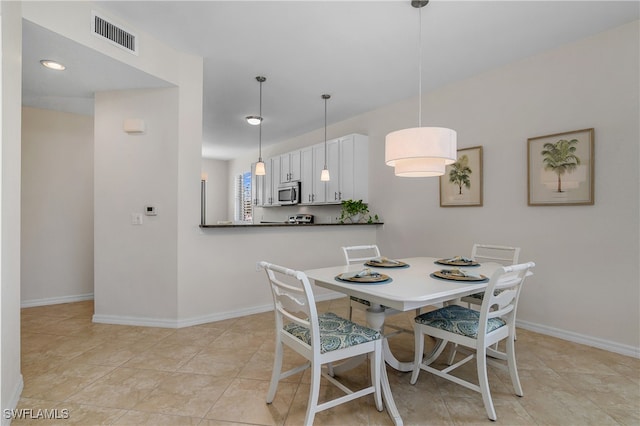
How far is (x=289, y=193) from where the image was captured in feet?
18.8

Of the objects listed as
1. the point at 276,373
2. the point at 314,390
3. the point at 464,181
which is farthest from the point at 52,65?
the point at 464,181

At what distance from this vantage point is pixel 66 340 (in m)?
2.76

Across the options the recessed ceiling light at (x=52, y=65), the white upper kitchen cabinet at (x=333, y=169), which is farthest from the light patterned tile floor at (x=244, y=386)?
the white upper kitchen cabinet at (x=333, y=169)

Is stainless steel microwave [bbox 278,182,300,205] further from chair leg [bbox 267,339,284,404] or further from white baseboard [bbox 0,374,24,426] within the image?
white baseboard [bbox 0,374,24,426]

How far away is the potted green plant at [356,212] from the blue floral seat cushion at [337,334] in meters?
2.70

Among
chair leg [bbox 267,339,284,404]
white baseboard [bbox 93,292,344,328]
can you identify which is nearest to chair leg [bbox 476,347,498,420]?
chair leg [bbox 267,339,284,404]

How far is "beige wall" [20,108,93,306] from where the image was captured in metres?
3.81

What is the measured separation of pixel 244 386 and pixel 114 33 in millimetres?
2742

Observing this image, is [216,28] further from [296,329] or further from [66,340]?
[66,340]

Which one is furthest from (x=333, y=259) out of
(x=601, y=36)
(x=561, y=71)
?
(x=601, y=36)

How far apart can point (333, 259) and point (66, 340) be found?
2.73 metres

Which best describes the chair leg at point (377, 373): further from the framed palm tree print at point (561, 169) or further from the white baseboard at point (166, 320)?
the framed palm tree print at point (561, 169)

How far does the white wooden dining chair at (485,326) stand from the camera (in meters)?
1.71

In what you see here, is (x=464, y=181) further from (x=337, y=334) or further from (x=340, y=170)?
(x=337, y=334)
